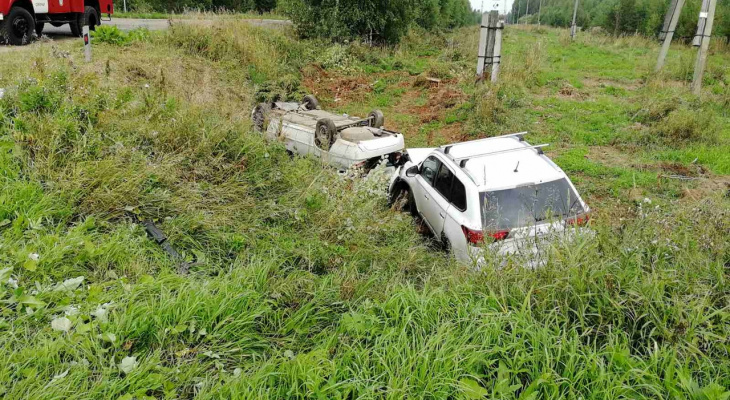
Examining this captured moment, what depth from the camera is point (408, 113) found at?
42.9 feet

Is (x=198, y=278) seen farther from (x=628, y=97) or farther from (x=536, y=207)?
(x=628, y=97)

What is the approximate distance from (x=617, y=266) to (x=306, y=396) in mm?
2369

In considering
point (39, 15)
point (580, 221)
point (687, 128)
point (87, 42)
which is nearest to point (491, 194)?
point (580, 221)

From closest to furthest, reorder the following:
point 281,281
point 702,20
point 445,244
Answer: point 281,281, point 445,244, point 702,20

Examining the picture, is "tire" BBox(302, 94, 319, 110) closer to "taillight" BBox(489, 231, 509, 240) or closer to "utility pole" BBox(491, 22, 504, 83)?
"utility pole" BBox(491, 22, 504, 83)

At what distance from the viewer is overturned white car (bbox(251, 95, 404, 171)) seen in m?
7.78

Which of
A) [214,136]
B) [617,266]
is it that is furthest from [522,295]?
[214,136]

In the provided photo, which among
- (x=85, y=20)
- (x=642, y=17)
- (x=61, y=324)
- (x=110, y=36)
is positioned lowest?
(x=61, y=324)

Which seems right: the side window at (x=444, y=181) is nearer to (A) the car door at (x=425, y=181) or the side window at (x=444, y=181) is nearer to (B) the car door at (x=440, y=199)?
(B) the car door at (x=440, y=199)

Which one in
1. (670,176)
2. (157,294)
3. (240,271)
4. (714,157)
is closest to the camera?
(157,294)

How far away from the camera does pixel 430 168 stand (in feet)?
22.3

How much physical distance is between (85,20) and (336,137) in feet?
31.9

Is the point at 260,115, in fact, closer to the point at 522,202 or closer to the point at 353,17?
the point at 522,202

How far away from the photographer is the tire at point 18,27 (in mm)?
9930
